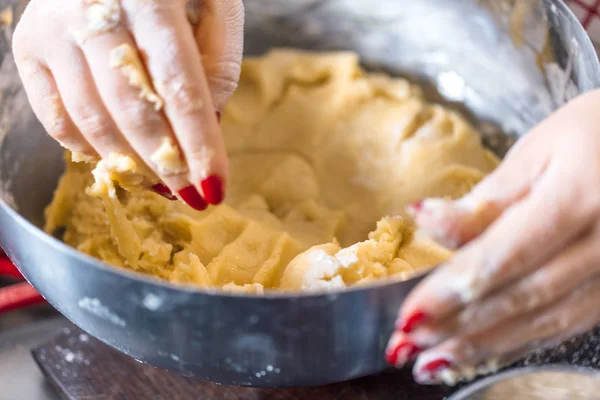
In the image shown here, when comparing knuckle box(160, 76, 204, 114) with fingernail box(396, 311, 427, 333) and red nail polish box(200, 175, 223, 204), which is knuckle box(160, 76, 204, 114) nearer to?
red nail polish box(200, 175, 223, 204)

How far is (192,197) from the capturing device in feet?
1.84

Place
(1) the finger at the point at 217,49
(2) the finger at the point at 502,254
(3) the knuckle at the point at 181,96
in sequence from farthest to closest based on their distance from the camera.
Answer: (1) the finger at the point at 217,49 < (3) the knuckle at the point at 181,96 < (2) the finger at the point at 502,254

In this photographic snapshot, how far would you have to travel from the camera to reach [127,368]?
27.5 inches

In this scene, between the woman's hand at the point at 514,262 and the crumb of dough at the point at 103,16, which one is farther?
the crumb of dough at the point at 103,16

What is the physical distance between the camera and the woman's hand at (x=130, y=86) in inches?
20.2

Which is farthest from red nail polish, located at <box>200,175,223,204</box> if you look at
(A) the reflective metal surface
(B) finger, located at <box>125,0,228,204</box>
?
(A) the reflective metal surface

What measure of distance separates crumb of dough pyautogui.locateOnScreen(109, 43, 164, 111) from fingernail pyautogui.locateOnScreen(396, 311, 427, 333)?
25 centimetres

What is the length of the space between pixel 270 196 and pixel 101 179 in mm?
320

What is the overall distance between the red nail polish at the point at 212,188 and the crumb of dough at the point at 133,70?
0.07m

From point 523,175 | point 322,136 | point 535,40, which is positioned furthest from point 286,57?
point 523,175

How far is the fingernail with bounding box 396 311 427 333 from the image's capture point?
0.41 meters

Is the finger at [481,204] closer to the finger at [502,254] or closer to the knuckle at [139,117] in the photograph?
the finger at [502,254]

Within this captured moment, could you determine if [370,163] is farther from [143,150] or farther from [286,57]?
[143,150]

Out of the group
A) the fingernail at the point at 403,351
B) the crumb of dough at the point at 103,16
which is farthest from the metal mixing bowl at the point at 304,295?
the crumb of dough at the point at 103,16
